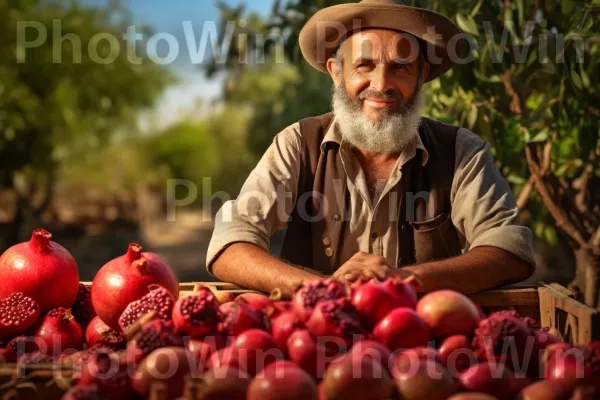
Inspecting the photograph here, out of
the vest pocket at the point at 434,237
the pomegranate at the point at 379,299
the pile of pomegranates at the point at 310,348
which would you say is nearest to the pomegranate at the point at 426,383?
the pile of pomegranates at the point at 310,348

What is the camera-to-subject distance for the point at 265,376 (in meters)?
1.46

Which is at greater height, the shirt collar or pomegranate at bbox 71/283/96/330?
the shirt collar

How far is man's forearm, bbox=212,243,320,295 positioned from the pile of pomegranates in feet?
1.40

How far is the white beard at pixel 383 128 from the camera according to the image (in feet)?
9.62

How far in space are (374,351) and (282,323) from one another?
0.26 metres

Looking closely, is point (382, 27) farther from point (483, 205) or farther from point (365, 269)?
point (365, 269)

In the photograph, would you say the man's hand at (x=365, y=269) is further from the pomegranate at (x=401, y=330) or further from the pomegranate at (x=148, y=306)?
the pomegranate at (x=148, y=306)

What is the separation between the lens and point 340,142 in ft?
9.93

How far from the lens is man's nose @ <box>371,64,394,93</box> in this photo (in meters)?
2.89

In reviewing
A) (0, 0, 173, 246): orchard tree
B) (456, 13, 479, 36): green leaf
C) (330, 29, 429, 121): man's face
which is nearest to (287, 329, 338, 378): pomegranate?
(330, 29, 429, 121): man's face

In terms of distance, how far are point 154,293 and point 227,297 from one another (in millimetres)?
313

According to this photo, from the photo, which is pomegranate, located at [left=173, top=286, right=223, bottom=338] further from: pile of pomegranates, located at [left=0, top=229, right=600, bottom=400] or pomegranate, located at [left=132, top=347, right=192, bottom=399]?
pomegranate, located at [left=132, top=347, right=192, bottom=399]

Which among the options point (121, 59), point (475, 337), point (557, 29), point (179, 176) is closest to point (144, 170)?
point (179, 176)

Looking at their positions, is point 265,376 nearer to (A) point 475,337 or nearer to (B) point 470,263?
(A) point 475,337
